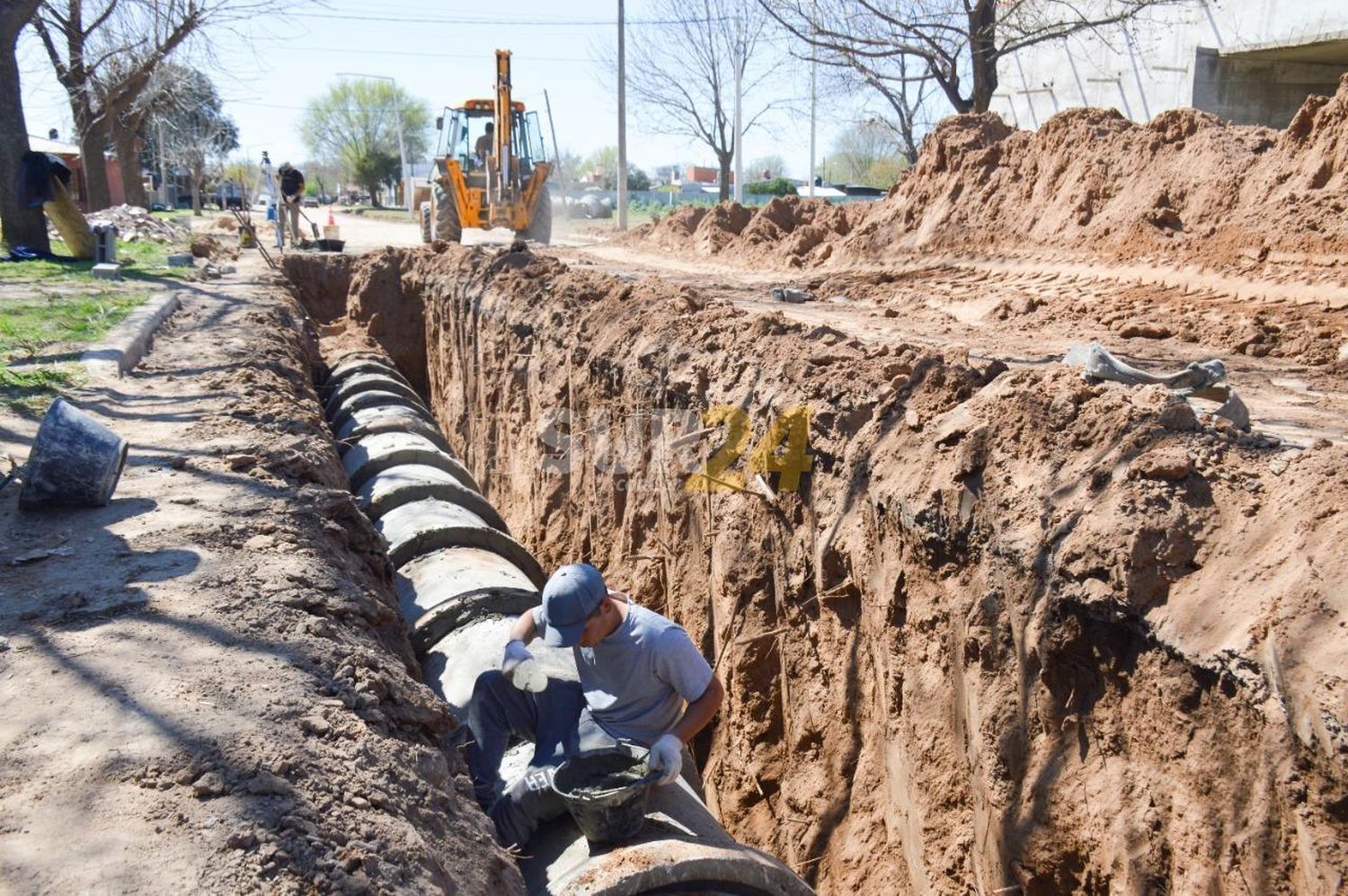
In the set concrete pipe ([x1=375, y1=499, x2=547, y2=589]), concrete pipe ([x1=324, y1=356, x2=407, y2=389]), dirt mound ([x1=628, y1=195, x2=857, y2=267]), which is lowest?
concrete pipe ([x1=375, y1=499, x2=547, y2=589])

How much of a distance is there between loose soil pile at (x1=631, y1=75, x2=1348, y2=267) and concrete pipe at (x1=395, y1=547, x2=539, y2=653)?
21.3ft

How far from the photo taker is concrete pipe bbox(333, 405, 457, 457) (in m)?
7.82

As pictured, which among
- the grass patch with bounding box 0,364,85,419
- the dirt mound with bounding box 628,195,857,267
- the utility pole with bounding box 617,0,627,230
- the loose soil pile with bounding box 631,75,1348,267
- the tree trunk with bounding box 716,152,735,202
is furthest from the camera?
the tree trunk with bounding box 716,152,735,202

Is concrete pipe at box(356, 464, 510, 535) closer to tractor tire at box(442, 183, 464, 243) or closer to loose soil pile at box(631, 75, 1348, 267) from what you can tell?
loose soil pile at box(631, 75, 1348, 267)

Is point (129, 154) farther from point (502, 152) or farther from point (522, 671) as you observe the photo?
point (522, 671)

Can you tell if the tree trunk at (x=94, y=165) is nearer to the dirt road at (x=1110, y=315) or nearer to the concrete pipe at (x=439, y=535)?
the dirt road at (x=1110, y=315)

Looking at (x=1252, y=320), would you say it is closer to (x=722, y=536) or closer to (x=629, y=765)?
(x=722, y=536)

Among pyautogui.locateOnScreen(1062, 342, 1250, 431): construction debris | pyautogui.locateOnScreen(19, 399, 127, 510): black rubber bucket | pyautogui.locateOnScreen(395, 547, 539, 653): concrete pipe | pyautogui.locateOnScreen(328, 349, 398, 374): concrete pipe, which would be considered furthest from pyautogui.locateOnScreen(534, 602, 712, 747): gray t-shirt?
pyautogui.locateOnScreen(328, 349, 398, 374): concrete pipe

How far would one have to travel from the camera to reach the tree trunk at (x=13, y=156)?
14492 millimetres

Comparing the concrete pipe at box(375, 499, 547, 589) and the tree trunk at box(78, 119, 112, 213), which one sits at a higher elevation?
the tree trunk at box(78, 119, 112, 213)

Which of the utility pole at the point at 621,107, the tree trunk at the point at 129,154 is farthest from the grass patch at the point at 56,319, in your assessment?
the tree trunk at the point at 129,154

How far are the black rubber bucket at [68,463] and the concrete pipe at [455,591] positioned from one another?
148cm

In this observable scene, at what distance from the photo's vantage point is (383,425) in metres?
7.88

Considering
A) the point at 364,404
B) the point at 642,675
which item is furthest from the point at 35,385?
the point at 642,675
